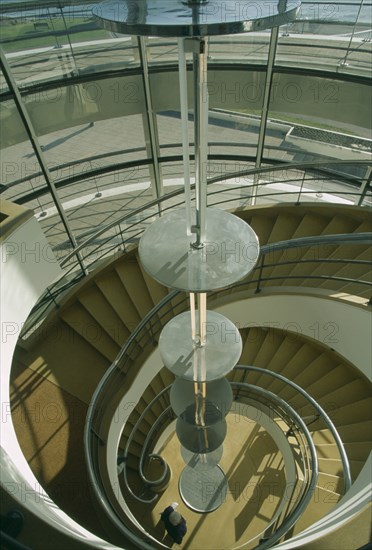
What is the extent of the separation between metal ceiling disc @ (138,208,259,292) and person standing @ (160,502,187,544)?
5194 mm

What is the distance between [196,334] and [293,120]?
5.45 meters

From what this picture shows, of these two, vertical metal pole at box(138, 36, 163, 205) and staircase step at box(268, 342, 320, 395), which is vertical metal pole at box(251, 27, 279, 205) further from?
staircase step at box(268, 342, 320, 395)

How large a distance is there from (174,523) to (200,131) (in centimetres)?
605

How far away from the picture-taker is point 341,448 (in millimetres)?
5395

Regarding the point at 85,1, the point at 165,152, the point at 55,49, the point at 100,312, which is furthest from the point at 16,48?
the point at 100,312

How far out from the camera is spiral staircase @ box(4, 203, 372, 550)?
15.8 feet

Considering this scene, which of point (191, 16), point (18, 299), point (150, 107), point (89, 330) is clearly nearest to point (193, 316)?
point (18, 299)

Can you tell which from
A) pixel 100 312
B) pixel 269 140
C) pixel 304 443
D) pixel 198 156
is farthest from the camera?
pixel 269 140

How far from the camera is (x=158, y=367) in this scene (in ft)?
19.5

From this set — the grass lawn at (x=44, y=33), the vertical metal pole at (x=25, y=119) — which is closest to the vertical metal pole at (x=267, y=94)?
the grass lawn at (x=44, y=33)

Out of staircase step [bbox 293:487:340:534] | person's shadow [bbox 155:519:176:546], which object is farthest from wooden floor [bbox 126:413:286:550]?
staircase step [bbox 293:487:340:534]

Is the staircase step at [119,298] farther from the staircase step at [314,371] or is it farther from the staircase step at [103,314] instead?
the staircase step at [314,371]

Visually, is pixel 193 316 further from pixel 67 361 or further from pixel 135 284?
pixel 135 284

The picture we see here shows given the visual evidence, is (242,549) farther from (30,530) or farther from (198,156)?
(198,156)
